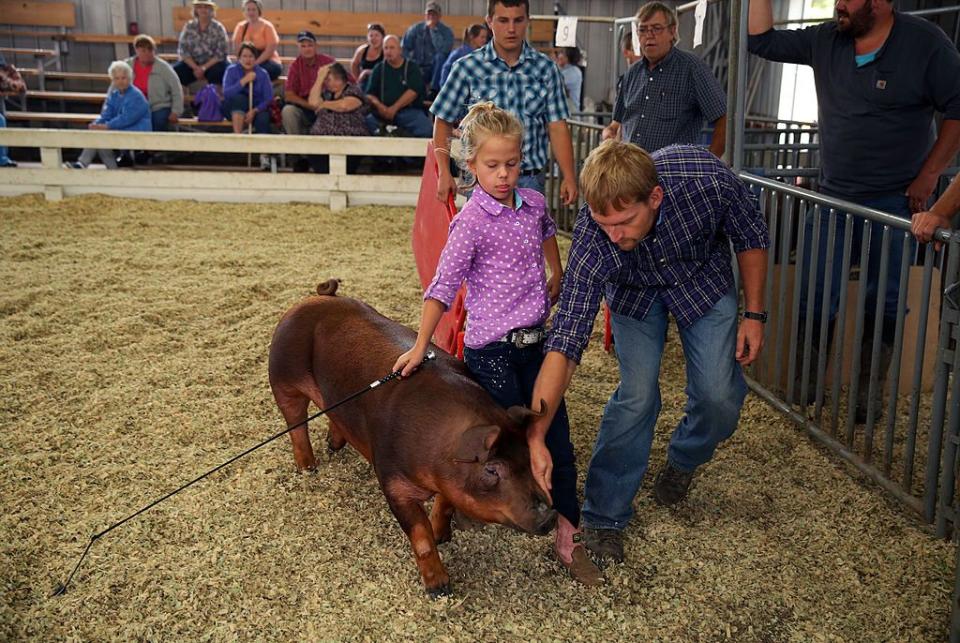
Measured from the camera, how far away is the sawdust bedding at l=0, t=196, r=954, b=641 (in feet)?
8.35

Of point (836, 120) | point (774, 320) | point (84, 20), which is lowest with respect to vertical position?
point (774, 320)

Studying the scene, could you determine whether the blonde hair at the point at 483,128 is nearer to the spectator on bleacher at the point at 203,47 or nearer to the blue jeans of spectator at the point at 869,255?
the blue jeans of spectator at the point at 869,255

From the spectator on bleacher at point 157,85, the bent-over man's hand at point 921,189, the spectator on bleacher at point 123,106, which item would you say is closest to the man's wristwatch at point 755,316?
the bent-over man's hand at point 921,189

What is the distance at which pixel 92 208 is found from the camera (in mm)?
8086

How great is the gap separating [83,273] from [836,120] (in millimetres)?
4726

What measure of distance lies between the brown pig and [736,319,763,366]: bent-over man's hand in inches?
30.3

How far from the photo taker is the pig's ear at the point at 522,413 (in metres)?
2.38

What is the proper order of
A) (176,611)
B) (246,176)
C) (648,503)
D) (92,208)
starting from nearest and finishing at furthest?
1. (176,611)
2. (648,503)
3. (92,208)
4. (246,176)

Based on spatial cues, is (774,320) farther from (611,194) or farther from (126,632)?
(126,632)

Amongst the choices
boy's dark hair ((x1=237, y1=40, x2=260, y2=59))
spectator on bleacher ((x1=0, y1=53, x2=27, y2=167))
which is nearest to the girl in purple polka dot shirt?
boy's dark hair ((x1=237, y1=40, x2=260, y2=59))

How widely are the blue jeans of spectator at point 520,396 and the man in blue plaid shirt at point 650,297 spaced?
12 cm

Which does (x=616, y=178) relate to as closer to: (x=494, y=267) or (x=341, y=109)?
(x=494, y=267)

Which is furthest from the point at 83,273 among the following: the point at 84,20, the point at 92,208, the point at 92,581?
the point at 84,20

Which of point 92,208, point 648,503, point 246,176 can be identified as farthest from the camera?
point 246,176
